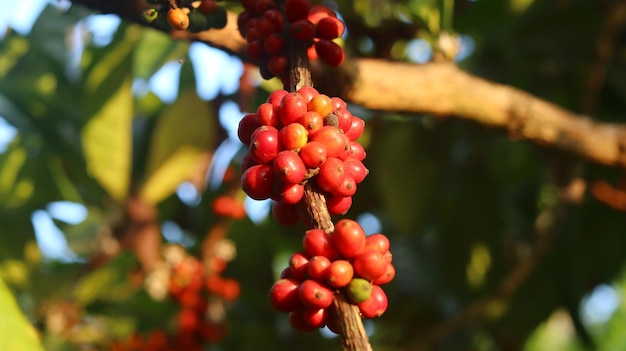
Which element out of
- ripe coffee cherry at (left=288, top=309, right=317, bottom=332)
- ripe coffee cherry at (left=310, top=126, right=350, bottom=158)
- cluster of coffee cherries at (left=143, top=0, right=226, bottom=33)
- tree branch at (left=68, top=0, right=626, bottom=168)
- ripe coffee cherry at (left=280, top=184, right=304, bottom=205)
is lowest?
ripe coffee cherry at (left=288, top=309, right=317, bottom=332)

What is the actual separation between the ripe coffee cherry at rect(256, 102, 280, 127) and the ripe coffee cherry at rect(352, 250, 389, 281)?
138 millimetres

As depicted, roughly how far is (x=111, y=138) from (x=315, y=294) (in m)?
1.05

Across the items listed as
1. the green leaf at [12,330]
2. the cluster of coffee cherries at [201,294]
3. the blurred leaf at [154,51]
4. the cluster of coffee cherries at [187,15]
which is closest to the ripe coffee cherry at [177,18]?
the cluster of coffee cherries at [187,15]

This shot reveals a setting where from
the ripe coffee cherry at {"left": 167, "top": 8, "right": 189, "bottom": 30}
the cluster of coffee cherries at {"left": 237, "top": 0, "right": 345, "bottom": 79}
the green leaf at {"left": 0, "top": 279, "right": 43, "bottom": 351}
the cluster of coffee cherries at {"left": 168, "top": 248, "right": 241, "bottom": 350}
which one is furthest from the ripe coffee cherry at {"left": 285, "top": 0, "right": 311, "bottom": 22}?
the cluster of coffee cherries at {"left": 168, "top": 248, "right": 241, "bottom": 350}

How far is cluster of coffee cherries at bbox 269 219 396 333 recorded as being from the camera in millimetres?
531

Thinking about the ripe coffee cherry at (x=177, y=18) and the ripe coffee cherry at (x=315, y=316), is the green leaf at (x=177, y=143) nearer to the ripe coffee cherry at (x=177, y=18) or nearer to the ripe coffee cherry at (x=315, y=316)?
the ripe coffee cherry at (x=177, y=18)

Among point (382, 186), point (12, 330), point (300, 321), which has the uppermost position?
point (382, 186)

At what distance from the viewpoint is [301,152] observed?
0.56m

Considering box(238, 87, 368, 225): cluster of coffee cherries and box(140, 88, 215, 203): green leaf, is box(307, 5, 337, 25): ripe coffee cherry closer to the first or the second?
box(238, 87, 368, 225): cluster of coffee cherries

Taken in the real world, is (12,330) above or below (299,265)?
below

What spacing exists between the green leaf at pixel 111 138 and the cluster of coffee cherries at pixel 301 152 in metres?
0.96

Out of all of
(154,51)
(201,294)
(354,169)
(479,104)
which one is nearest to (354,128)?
(354,169)

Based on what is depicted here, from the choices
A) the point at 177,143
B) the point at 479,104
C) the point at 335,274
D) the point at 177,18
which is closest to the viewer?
the point at 335,274

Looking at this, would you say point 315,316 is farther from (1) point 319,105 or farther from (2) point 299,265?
(1) point 319,105
